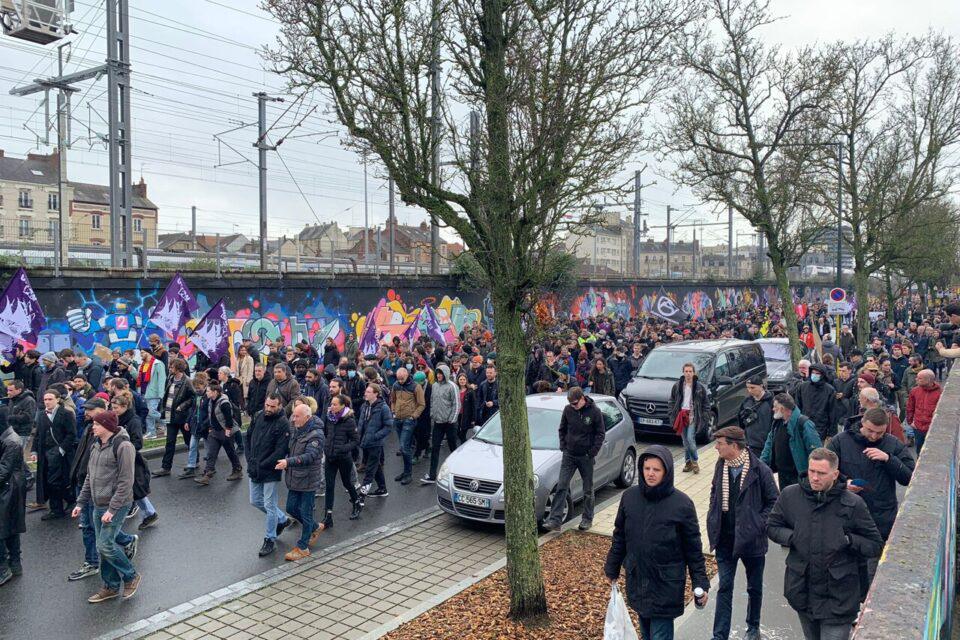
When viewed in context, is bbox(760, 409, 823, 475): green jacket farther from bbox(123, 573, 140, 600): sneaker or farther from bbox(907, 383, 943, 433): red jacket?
bbox(123, 573, 140, 600): sneaker

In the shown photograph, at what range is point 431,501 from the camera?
991 centimetres

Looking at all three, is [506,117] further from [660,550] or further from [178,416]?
[178,416]

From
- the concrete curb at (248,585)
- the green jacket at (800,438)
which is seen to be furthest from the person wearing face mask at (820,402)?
the concrete curb at (248,585)

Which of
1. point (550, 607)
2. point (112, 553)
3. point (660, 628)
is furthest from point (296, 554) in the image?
point (660, 628)

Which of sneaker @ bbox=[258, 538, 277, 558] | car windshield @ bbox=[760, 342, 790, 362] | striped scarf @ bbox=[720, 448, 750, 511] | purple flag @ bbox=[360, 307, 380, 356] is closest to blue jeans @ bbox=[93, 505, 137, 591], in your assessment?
sneaker @ bbox=[258, 538, 277, 558]

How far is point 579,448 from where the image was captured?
8.34m

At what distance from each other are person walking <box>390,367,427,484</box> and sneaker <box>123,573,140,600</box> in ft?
15.0

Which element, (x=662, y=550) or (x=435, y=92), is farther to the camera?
(x=435, y=92)

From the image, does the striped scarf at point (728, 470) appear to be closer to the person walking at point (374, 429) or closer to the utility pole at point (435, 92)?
the utility pole at point (435, 92)

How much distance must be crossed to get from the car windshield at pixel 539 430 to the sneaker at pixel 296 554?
285cm

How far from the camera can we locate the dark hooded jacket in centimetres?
455

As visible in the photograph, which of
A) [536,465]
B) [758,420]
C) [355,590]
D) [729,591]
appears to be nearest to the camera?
[729,591]

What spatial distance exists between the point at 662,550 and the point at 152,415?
1163 cm

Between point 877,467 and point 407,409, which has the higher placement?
point 877,467
